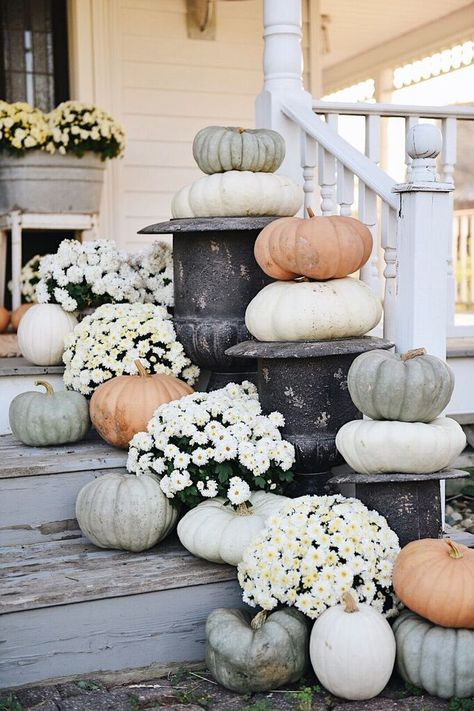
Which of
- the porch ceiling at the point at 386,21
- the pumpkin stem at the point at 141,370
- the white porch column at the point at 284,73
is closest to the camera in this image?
the pumpkin stem at the point at 141,370

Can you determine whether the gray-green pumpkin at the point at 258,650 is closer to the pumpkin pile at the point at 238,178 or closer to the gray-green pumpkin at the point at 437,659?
the gray-green pumpkin at the point at 437,659

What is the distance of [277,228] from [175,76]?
312cm

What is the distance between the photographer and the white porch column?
353cm

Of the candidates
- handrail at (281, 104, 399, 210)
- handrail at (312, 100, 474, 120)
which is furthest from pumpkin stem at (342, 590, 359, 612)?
handrail at (312, 100, 474, 120)

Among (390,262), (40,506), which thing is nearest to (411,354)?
(390,262)

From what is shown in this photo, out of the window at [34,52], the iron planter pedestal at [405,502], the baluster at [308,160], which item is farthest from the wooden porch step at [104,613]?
the window at [34,52]

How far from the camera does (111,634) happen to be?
2490 mm

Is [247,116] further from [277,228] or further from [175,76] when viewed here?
[277,228]

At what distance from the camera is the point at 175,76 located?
5719 mm

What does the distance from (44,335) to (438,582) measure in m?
1.93

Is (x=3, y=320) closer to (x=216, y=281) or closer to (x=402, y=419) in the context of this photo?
(x=216, y=281)

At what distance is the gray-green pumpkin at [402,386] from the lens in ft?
8.32

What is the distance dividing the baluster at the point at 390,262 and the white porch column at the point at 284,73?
637 millimetres

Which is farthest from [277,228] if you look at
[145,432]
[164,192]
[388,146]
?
[388,146]
